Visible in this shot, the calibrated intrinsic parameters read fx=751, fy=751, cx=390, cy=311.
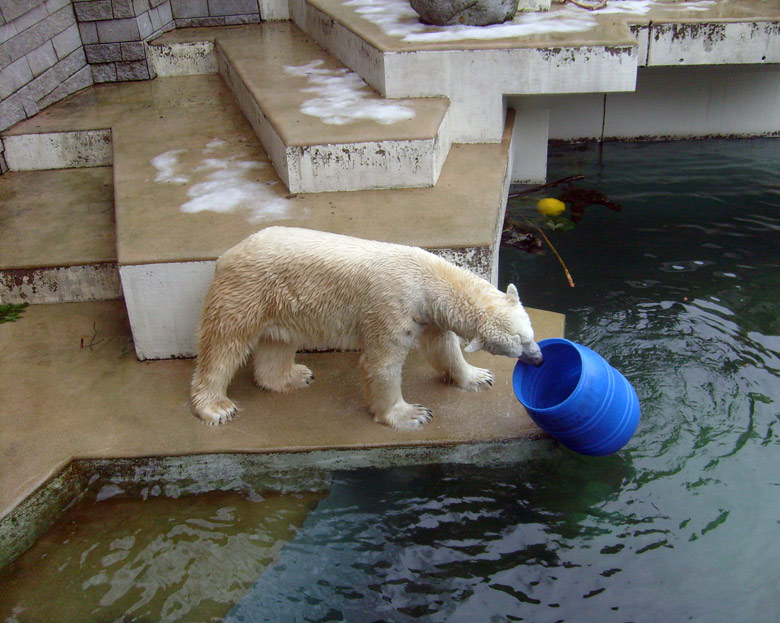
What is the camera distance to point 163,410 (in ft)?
13.4

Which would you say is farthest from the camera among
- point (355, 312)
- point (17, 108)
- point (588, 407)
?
point (17, 108)

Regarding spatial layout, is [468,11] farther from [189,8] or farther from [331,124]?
[189,8]

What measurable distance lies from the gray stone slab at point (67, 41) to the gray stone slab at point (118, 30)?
0.75 feet

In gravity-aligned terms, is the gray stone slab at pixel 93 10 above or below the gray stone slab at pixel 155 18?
above

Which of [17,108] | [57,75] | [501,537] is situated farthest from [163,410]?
[57,75]

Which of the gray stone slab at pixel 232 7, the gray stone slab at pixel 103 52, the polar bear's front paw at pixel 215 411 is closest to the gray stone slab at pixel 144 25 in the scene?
the gray stone slab at pixel 103 52

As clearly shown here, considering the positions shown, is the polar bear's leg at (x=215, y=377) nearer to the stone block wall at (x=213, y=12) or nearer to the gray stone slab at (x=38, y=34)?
the gray stone slab at (x=38, y=34)

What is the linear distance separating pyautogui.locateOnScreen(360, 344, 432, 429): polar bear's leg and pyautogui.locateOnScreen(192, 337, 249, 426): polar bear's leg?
68cm

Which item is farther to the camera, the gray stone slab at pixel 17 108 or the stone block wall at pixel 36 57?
the gray stone slab at pixel 17 108

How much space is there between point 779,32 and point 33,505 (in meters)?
6.58

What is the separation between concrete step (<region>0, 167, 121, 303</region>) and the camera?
5.00 m

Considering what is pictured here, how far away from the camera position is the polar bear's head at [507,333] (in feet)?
11.4

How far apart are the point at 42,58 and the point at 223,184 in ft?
10.3

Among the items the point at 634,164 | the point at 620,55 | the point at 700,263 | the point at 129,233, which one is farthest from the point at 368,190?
the point at 634,164
